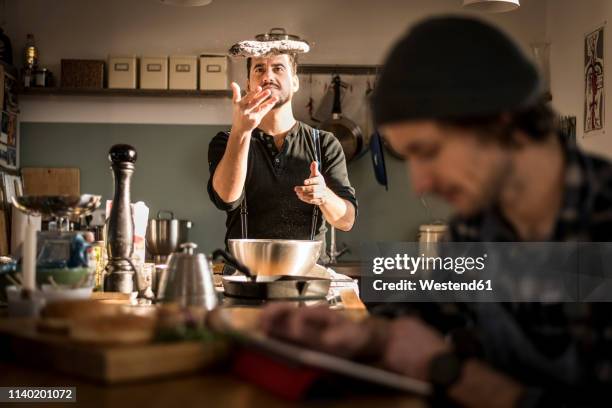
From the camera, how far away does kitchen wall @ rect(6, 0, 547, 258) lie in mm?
5184

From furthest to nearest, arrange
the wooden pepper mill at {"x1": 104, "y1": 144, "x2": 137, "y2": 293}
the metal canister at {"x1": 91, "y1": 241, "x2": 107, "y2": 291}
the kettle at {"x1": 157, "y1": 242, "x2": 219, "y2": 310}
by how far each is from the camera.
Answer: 1. the metal canister at {"x1": 91, "y1": 241, "x2": 107, "y2": 291}
2. the wooden pepper mill at {"x1": 104, "y1": 144, "x2": 137, "y2": 293}
3. the kettle at {"x1": 157, "y1": 242, "x2": 219, "y2": 310}

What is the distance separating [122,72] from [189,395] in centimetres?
440

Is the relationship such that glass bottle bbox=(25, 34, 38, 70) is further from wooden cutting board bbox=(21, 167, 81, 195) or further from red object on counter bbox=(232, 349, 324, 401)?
red object on counter bbox=(232, 349, 324, 401)

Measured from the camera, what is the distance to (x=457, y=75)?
3.21 ft

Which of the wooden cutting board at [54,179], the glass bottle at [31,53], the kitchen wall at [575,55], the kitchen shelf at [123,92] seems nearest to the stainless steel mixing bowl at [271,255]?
the kitchen wall at [575,55]

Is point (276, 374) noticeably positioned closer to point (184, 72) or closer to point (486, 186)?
point (486, 186)

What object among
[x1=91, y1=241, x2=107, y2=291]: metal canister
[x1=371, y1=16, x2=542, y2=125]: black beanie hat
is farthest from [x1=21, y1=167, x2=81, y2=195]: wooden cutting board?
[x1=371, y1=16, x2=542, y2=125]: black beanie hat

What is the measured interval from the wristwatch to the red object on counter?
17 centimetres

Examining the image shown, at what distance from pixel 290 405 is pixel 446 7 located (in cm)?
478

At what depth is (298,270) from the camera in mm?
2119

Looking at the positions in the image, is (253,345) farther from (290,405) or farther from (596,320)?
(596,320)

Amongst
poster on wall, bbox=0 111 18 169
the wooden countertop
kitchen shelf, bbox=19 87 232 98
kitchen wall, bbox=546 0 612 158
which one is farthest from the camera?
kitchen shelf, bbox=19 87 232 98

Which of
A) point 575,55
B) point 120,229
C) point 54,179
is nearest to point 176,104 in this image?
point 54,179

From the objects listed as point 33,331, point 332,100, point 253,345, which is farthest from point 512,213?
point 332,100
